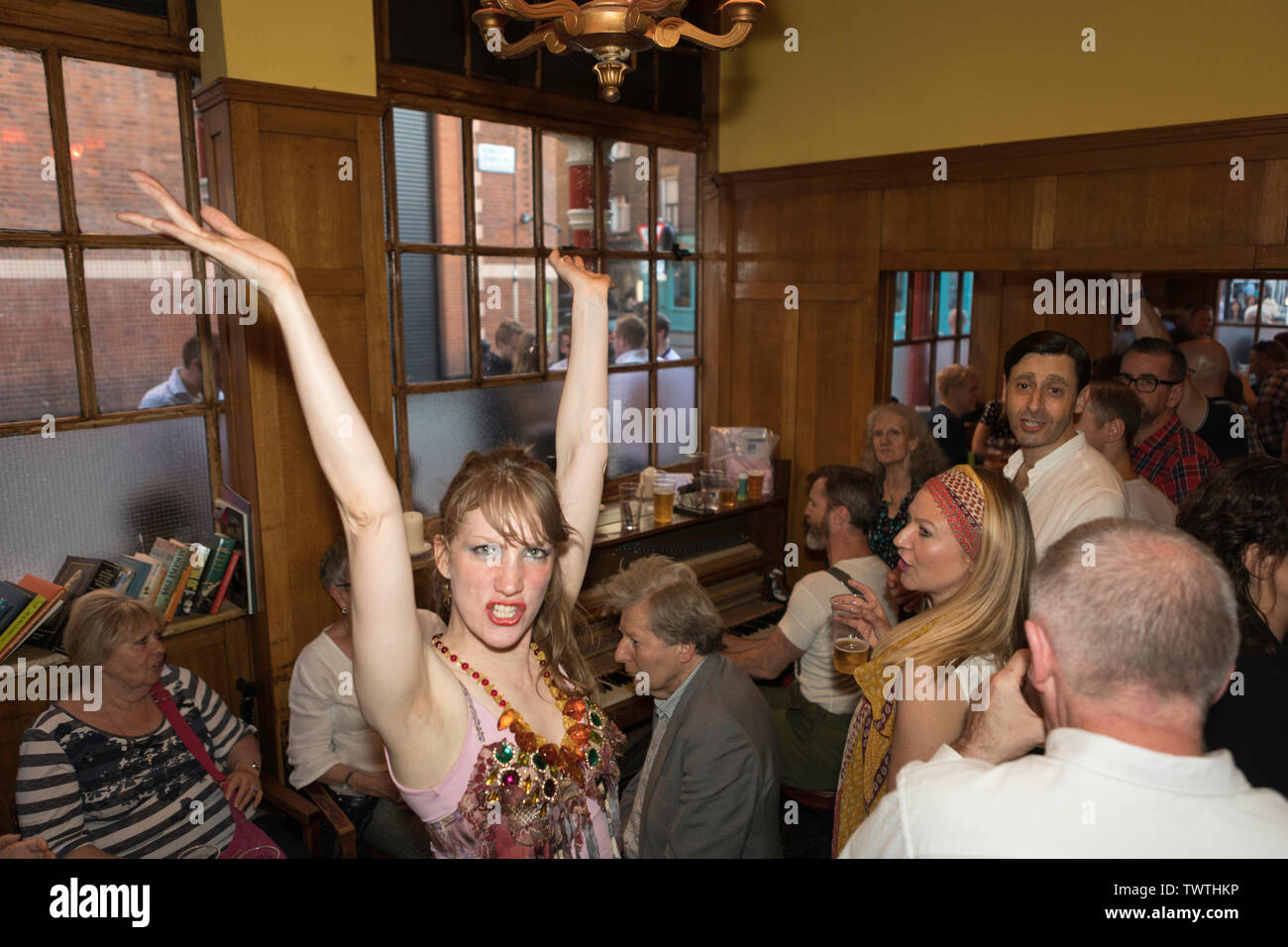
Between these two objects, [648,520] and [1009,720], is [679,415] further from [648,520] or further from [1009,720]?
[1009,720]

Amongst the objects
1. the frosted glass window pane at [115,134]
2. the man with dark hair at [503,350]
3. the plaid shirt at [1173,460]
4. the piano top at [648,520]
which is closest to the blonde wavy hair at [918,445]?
the piano top at [648,520]

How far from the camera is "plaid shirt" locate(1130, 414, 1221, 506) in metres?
3.54

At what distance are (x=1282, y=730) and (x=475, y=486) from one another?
149 cm

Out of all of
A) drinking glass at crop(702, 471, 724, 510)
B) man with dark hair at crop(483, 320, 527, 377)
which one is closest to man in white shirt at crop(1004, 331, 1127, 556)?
drinking glass at crop(702, 471, 724, 510)

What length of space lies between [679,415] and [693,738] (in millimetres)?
2965

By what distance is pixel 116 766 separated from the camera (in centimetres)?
244

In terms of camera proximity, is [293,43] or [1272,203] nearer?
[293,43]

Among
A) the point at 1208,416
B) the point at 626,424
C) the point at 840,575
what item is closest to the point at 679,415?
the point at 626,424

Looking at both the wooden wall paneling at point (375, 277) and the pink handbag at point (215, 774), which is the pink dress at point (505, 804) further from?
the wooden wall paneling at point (375, 277)

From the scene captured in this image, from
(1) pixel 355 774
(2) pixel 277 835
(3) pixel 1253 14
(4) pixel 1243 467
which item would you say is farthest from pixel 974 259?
(2) pixel 277 835

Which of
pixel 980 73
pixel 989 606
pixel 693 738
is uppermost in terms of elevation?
pixel 980 73

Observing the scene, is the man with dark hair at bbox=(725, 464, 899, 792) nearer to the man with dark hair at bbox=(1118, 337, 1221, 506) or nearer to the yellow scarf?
the yellow scarf

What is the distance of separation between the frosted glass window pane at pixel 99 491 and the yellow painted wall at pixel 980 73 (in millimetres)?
3127

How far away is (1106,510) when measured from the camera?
2.41 m
